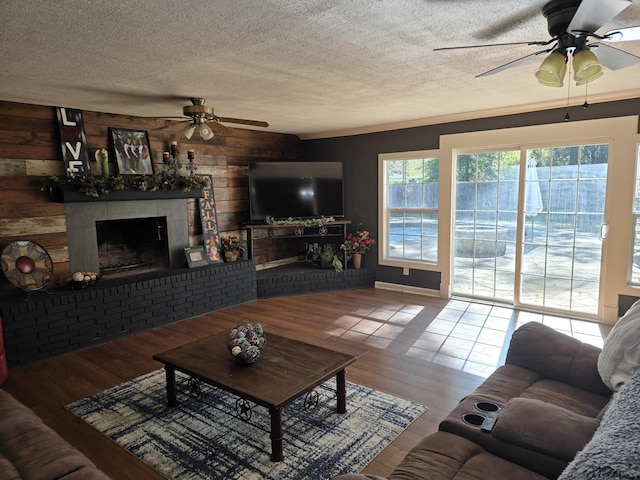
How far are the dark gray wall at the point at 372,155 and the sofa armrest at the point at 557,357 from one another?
3.14 m

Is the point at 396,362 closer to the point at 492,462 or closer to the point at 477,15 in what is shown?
the point at 492,462

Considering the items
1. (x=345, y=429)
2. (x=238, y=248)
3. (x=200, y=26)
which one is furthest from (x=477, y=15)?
(x=238, y=248)

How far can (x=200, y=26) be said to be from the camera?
2.10 m

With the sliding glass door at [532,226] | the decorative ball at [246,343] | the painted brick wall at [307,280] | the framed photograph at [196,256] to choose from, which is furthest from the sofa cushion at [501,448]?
the painted brick wall at [307,280]

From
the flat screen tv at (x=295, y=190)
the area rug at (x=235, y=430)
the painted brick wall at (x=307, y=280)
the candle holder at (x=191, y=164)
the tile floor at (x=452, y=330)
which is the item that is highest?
the candle holder at (x=191, y=164)

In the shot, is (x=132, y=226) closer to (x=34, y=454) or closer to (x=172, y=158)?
(x=172, y=158)

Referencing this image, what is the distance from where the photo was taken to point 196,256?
16.8 feet

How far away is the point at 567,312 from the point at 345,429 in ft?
11.0

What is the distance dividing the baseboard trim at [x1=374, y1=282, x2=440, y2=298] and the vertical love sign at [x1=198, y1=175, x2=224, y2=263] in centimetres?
232

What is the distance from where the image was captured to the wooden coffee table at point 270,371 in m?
2.23

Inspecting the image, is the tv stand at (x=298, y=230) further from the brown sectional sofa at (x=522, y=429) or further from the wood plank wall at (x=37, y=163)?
the brown sectional sofa at (x=522, y=429)

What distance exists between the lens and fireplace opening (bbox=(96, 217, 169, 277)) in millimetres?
4738

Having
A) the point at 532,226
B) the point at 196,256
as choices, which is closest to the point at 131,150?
the point at 196,256

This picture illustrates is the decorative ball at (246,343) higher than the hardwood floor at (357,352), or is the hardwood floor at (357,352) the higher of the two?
the decorative ball at (246,343)
